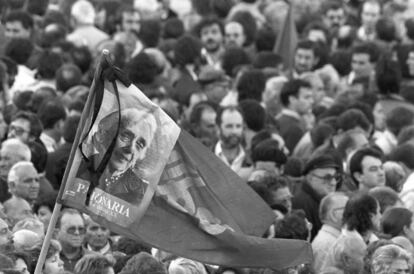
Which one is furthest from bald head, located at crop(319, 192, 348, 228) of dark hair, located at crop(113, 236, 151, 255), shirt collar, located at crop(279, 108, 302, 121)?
shirt collar, located at crop(279, 108, 302, 121)

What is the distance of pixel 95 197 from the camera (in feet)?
43.9

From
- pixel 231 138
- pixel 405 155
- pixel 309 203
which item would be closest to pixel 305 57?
pixel 405 155

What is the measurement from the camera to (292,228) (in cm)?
1653

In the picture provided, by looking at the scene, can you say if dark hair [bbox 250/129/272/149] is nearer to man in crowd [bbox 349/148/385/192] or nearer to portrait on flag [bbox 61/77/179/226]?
man in crowd [bbox 349/148/385/192]

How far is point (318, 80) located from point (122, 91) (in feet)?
33.2

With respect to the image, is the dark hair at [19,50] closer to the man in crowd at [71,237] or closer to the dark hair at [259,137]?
the dark hair at [259,137]

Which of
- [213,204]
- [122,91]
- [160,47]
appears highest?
[122,91]

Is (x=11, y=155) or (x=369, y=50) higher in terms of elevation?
(x=11, y=155)

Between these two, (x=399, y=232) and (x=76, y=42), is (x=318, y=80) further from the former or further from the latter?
(x=399, y=232)

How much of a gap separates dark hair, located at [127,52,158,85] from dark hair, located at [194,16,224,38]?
304 centimetres

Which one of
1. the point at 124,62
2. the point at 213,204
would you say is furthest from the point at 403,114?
the point at 213,204

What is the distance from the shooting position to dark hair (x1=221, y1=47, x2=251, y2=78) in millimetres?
24547

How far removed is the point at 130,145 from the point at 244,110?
23.7ft

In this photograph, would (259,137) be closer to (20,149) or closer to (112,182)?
(20,149)
